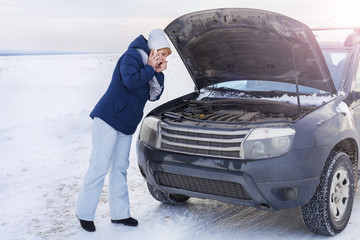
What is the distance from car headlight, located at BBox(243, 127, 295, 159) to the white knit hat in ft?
3.75

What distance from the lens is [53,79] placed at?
1948 cm

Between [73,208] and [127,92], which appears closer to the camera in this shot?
[127,92]

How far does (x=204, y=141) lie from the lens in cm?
376

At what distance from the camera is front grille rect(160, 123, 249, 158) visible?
363 cm

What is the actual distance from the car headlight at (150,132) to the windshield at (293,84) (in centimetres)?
115

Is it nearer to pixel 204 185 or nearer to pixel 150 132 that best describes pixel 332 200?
pixel 204 185

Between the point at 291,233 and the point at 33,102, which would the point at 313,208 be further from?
the point at 33,102

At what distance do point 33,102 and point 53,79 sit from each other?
23.4ft

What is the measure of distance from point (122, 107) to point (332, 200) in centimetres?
194

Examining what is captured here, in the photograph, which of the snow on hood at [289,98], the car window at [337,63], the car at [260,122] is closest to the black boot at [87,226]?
the car at [260,122]

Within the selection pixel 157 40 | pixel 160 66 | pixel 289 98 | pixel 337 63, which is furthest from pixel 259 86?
pixel 157 40

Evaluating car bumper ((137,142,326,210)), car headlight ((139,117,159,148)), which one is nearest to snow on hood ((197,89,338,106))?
car bumper ((137,142,326,210))

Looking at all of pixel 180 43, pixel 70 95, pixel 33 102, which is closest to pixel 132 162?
pixel 180 43

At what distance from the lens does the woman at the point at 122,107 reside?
3.97m
